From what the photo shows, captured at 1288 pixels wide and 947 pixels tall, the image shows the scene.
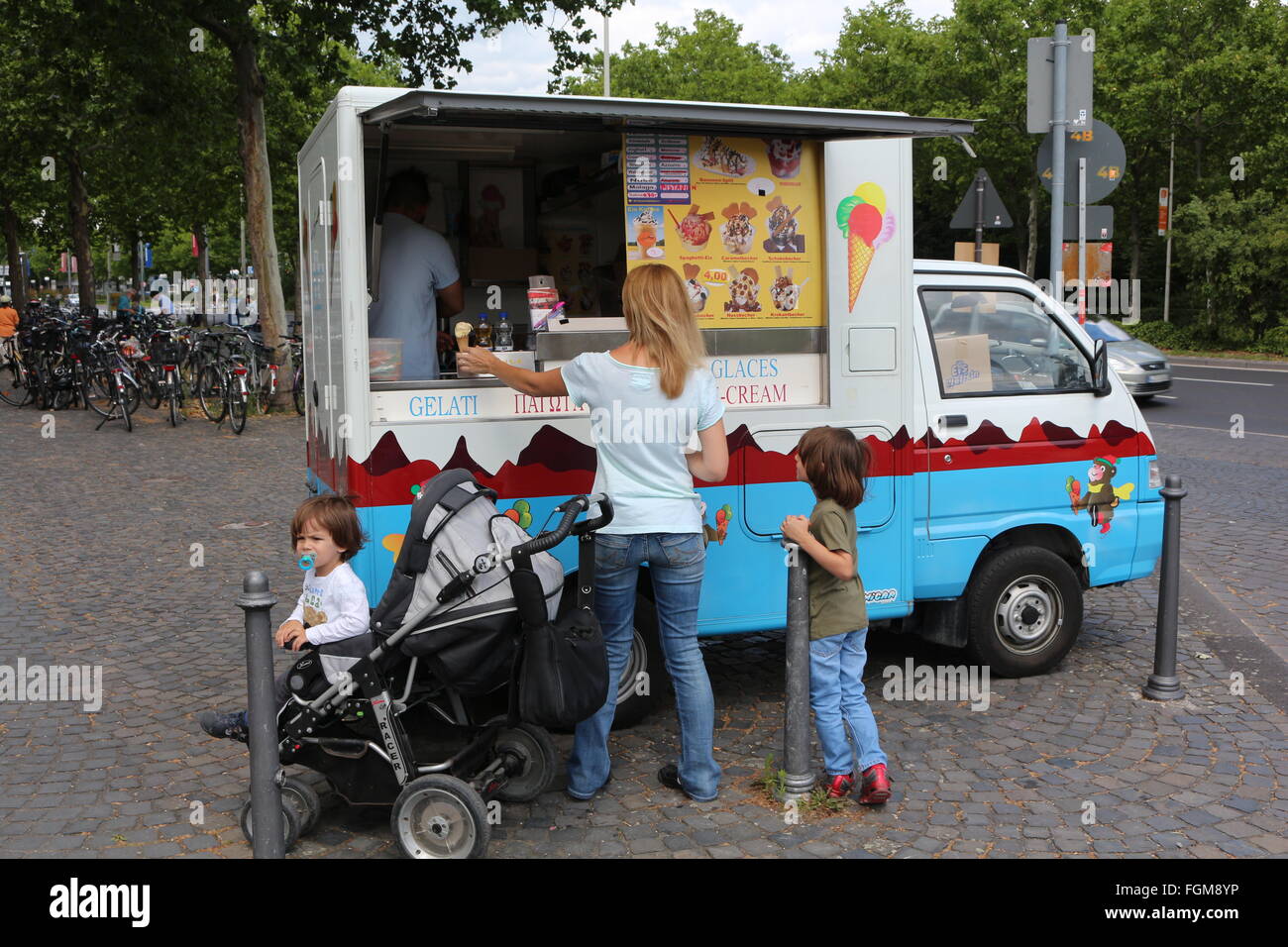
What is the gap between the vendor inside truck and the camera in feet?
17.3

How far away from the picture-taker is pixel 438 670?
3.85 m

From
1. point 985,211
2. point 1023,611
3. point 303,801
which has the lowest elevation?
point 303,801

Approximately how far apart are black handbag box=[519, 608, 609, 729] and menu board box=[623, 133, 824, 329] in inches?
70.2

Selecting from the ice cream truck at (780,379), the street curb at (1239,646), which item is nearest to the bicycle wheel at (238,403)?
the ice cream truck at (780,379)

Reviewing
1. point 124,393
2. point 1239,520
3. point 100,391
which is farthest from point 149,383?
point 1239,520

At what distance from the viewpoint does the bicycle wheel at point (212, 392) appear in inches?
628

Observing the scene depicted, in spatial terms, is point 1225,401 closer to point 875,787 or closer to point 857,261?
point 857,261

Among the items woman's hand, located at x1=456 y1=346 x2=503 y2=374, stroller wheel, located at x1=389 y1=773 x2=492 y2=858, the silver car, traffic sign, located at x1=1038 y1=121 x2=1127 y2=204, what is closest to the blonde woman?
woman's hand, located at x1=456 y1=346 x2=503 y2=374

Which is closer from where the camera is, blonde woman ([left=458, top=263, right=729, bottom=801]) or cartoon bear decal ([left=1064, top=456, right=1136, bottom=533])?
blonde woman ([left=458, top=263, right=729, bottom=801])

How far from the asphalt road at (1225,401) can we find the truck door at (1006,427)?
35.6 ft

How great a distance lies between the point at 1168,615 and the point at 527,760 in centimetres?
309

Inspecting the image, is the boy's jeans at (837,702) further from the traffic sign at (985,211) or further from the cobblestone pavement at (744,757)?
Answer: the traffic sign at (985,211)

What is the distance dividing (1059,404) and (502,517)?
9.95 feet

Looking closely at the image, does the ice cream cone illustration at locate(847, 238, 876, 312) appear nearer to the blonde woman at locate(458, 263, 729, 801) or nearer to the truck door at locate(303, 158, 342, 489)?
the blonde woman at locate(458, 263, 729, 801)
